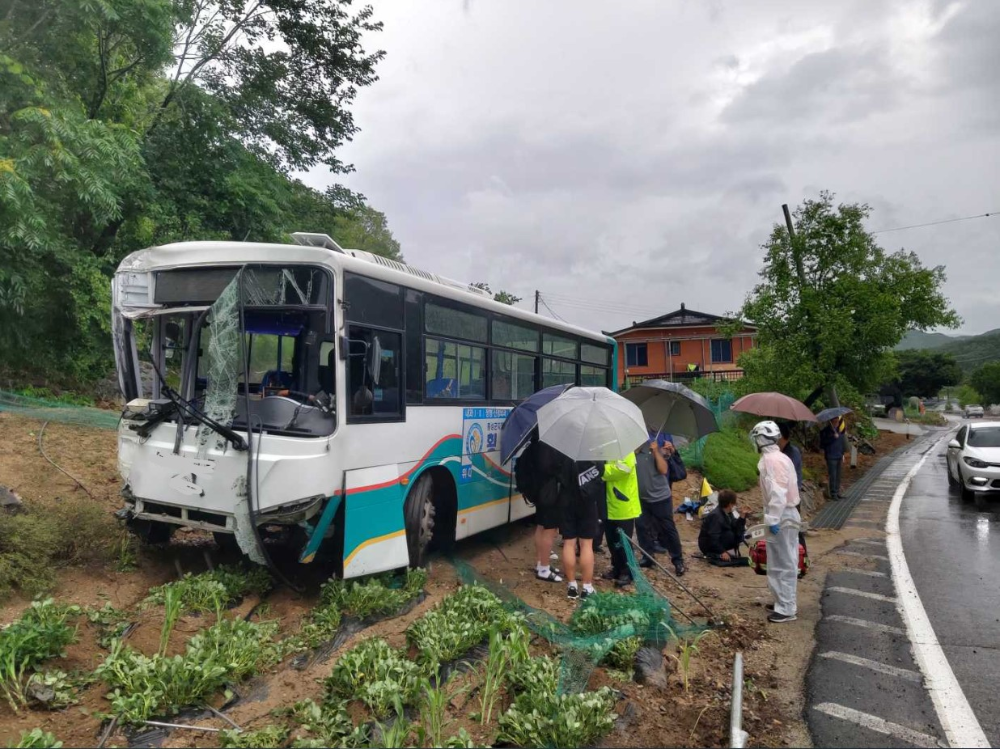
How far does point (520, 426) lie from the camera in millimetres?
7891

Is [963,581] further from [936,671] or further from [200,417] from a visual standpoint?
[200,417]

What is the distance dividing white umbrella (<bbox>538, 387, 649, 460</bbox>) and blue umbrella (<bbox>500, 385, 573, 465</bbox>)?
2.38 ft

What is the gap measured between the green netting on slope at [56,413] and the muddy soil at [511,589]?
772 millimetres

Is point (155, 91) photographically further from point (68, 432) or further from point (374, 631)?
point (374, 631)

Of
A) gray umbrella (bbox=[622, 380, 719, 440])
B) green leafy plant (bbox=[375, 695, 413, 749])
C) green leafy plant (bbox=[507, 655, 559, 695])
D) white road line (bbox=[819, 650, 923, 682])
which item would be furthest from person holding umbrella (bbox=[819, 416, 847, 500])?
green leafy plant (bbox=[375, 695, 413, 749])

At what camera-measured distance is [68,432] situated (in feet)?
36.2

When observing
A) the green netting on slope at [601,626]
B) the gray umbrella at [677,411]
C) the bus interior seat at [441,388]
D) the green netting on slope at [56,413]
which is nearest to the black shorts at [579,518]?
the green netting on slope at [601,626]

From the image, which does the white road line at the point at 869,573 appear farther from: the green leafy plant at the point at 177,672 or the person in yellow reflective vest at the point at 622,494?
the green leafy plant at the point at 177,672

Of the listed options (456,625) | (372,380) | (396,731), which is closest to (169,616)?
(456,625)

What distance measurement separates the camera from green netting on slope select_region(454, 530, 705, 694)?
5.10 m

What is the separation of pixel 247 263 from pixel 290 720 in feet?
11.6

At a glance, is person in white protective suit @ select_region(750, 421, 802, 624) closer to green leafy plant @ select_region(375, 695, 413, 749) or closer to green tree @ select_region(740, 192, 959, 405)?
green leafy plant @ select_region(375, 695, 413, 749)

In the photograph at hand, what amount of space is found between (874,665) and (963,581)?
11.4 ft

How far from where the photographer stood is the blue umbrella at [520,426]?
7820 millimetres
